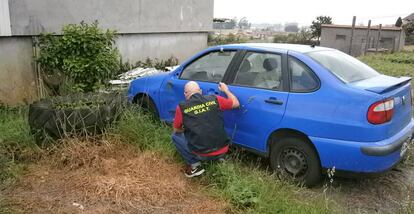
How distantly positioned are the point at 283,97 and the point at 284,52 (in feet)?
1.84

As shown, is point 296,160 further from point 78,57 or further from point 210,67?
point 78,57

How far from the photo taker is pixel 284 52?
4559mm

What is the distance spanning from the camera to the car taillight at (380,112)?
3838 mm

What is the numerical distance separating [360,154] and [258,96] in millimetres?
1251

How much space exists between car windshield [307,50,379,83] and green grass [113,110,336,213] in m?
1.27

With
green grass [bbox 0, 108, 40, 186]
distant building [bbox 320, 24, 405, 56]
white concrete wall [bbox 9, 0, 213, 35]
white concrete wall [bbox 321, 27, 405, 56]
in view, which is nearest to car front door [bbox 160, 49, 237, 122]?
green grass [bbox 0, 108, 40, 186]

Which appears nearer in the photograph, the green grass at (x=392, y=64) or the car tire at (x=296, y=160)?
the car tire at (x=296, y=160)

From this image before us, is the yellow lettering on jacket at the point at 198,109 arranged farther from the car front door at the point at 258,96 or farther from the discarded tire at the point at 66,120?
the discarded tire at the point at 66,120

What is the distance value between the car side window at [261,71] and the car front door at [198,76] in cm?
23

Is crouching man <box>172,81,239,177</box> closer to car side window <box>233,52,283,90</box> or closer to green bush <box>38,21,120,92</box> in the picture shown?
car side window <box>233,52,283,90</box>

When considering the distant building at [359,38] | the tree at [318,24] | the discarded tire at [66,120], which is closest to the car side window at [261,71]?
the discarded tire at [66,120]

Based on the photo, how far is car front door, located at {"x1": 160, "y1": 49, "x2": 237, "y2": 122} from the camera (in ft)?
16.5

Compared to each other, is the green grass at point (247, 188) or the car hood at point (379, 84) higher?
the car hood at point (379, 84)

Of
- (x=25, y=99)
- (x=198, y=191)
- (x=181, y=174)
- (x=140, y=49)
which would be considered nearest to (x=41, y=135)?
(x=181, y=174)
